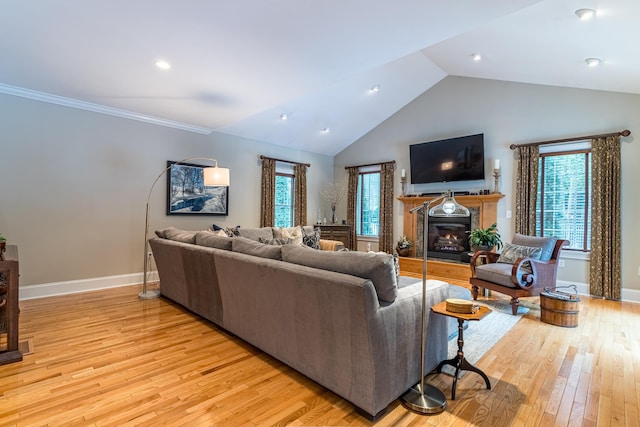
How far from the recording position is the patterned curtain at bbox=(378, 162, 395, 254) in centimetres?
700

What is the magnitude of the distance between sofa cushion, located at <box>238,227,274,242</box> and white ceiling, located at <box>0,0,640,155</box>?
6.18ft

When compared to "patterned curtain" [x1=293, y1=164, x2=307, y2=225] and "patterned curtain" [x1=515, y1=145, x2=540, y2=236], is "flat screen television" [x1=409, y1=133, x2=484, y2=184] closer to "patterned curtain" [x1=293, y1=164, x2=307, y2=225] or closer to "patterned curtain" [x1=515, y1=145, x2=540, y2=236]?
"patterned curtain" [x1=515, y1=145, x2=540, y2=236]

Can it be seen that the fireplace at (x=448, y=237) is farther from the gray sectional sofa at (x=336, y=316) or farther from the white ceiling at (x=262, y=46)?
the gray sectional sofa at (x=336, y=316)

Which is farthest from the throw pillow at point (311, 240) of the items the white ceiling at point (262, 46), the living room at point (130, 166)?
the white ceiling at point (262, 46)

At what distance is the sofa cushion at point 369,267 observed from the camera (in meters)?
1.79

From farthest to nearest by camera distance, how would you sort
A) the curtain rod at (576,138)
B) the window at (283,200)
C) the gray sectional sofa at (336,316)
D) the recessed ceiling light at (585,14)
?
the window at (283,200) < the curtain rod at (576,138) < the recessed ceiling light at (585,14) < the gray sectional sofa at (336,316)

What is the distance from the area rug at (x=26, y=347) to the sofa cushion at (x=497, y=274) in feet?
15.6

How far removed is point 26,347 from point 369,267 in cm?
305

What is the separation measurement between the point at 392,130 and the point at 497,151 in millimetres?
2268

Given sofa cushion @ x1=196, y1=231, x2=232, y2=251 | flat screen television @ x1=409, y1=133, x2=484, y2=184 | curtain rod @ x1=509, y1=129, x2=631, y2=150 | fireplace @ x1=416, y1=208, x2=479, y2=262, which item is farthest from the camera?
fireplace @ x1=416, y1=208, x2=479, y2=262

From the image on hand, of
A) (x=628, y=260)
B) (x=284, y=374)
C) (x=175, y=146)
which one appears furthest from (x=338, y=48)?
(x=628, y=260)

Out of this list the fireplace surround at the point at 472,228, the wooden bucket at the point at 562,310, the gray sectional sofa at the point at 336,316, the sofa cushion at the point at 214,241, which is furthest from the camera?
the fireplace surround at the point at 472,228

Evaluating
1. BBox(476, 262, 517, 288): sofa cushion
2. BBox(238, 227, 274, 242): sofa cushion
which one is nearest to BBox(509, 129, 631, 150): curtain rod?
BBox(476, 262, 517, 288): sofa cushion

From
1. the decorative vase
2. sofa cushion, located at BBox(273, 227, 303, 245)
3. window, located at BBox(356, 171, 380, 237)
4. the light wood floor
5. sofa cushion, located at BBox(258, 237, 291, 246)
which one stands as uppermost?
window, located at BBox(356, 171, 380, 237)
